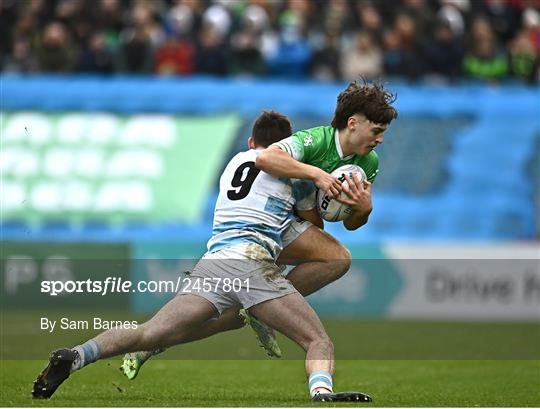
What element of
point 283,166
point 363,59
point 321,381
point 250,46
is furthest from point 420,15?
point 321,381

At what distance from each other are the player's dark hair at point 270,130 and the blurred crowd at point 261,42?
1181 centimetres

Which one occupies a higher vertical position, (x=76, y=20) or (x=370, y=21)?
(x=76, y=20)

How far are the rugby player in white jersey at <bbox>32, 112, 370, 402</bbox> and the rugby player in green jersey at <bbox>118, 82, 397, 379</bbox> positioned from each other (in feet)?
0.85

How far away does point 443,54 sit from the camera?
2219 centimetres

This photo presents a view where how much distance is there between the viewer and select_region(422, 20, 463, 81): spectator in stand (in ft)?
72.4

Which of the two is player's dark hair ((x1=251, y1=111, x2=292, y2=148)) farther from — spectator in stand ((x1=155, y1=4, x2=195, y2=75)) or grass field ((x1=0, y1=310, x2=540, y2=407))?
spectator in stand ((x1=155, y1=4, x2=195, y2=75))

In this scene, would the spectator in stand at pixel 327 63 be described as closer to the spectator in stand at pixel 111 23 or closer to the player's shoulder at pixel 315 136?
the spectator in stand at pixel 111 23

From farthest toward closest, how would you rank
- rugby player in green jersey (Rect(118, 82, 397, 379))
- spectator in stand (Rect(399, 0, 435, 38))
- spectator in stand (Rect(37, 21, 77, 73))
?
spectator in stand (Rect(399, 0, 435, 38)) → spectator in stand (Rect(37, 21, 77, 73)) → rugby player in green jersey (Rect(118, 82, 397, 379))

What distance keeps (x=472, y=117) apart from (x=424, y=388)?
1089 cm

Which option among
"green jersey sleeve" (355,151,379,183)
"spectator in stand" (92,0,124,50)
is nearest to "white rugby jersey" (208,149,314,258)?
"green jersey sleeve" (355,151,379,183)

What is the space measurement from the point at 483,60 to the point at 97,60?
20.9 ft

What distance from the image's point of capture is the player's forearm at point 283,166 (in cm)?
937

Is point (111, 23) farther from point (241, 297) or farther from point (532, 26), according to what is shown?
point (241, 297)

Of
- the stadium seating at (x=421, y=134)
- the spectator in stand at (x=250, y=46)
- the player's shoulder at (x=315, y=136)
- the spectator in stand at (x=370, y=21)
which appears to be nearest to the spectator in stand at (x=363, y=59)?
the spectator in stand at (x=370, y=21)
